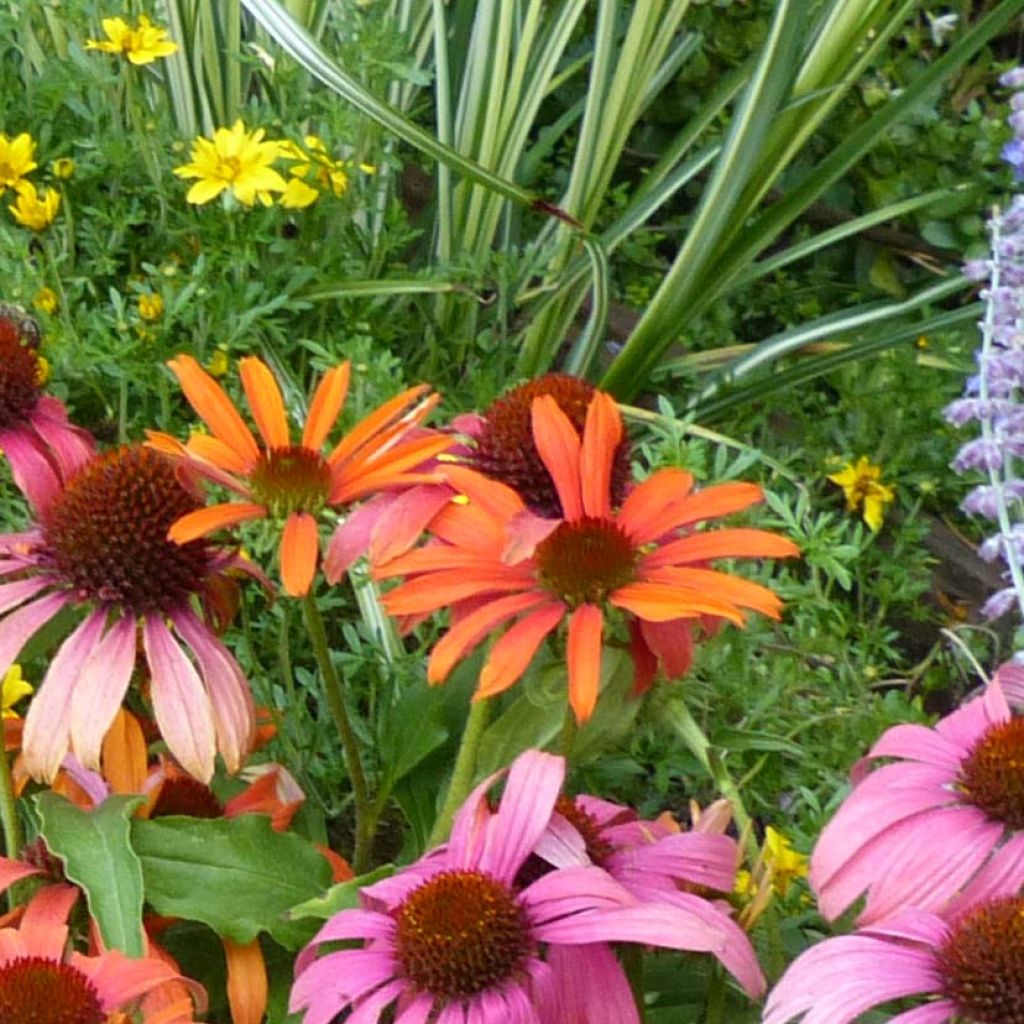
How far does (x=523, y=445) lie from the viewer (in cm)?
61

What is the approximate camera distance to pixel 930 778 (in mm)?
558

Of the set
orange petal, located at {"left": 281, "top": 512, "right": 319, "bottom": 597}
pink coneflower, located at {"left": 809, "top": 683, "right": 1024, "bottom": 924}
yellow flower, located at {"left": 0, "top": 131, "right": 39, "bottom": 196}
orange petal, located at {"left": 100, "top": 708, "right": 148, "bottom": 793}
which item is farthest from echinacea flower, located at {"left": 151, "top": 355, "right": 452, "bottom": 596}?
yellow flower, located at {"left": 0, "top": 131, "right": 39, "bottom": 196}

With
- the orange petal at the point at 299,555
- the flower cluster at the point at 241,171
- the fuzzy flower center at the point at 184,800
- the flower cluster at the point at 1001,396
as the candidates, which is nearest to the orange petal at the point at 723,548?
the orange petal at the point at 299,555

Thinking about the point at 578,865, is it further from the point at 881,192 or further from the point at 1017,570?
the point at 881,192

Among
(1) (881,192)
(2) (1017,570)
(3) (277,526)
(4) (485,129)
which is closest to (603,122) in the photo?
(4) (485,129)

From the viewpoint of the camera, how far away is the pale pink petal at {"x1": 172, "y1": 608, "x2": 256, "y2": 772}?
22.8 inches

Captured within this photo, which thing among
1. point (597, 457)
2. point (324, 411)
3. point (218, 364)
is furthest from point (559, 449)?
point (218, 364)

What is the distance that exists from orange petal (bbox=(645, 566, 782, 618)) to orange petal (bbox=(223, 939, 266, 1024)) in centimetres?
22

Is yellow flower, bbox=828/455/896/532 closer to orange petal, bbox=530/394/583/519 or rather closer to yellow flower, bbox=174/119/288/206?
yellow flower, bbox=174/119/288/206

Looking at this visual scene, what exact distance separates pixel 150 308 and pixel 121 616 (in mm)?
523

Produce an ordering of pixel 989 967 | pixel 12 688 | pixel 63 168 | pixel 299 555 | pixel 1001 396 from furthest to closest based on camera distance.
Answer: pixel 63 168, pixel 1001 396, pixel 12 688, pixel 299 555, pixel 989 967

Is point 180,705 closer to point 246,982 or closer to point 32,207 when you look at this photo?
point 246,982

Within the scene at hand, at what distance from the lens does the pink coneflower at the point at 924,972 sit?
0.46m

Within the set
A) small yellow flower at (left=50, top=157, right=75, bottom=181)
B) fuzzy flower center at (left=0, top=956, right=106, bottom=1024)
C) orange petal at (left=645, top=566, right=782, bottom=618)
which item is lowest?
fuzzy flower center at (left=0, top=956, right=106, bottom=1024)
